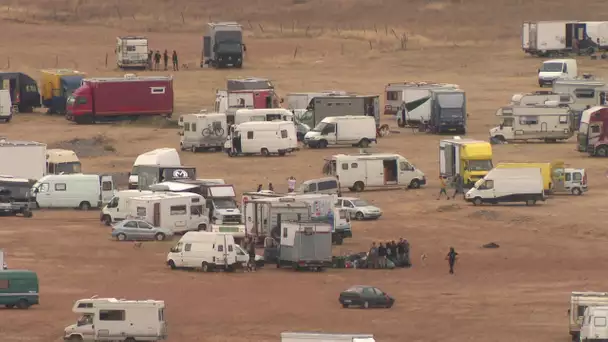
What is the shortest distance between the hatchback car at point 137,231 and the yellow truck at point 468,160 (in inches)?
493

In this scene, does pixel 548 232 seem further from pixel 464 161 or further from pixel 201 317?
pixel 201 317

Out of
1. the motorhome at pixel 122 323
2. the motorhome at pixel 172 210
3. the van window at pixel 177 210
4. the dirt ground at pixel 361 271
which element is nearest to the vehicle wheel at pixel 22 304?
the dirt ground at pixel 361 271

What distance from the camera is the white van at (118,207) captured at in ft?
185

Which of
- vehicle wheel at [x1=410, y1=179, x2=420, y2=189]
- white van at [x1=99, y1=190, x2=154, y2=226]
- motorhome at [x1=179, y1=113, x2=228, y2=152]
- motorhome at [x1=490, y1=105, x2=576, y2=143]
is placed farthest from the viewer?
motorhome at [x1=490, y1=105, x2=576, y2=143]

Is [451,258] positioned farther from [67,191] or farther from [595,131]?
[595,131]

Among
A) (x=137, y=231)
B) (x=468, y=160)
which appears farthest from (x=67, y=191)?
(x=468, y=160)

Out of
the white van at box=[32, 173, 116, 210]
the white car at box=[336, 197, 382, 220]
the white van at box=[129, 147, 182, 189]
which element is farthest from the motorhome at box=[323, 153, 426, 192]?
the white van at box=[32, 173, 116, 210]

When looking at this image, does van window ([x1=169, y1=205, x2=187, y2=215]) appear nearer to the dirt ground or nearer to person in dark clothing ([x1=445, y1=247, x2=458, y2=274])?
the dirt ground

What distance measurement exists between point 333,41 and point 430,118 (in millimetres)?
33318

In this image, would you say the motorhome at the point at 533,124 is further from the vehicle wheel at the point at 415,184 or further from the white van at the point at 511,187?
the white van at the point at 511,187

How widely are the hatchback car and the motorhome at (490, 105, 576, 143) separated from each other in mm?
23819

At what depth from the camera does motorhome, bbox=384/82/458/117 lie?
80.8 meters

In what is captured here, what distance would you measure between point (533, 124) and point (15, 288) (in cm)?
3555

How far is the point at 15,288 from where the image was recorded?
4356 centimetres
